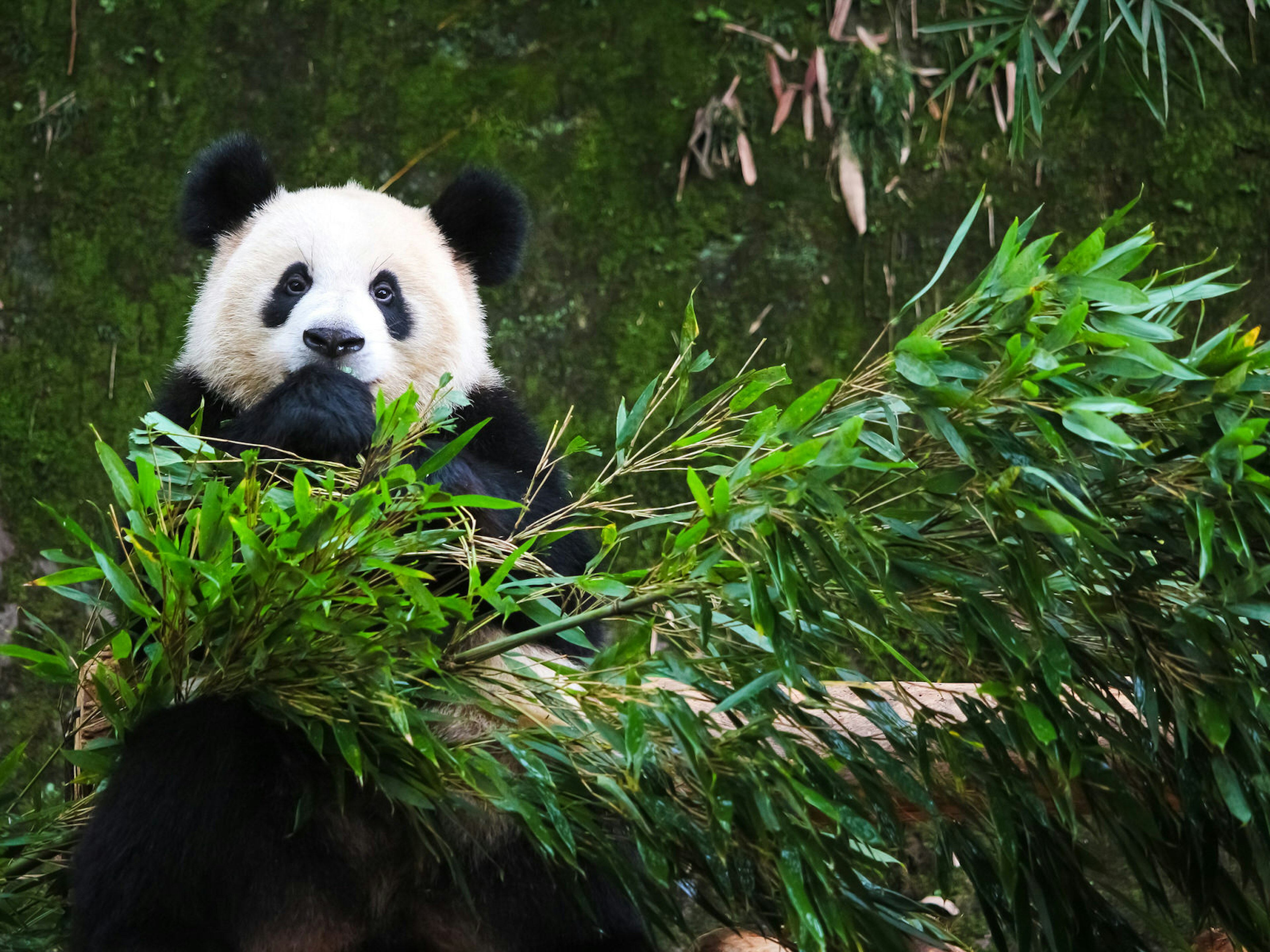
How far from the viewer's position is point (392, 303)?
3.18 meters

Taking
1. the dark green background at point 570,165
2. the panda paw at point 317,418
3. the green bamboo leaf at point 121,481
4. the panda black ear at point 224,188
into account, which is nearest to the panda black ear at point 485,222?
the panda black ear at point 224,188

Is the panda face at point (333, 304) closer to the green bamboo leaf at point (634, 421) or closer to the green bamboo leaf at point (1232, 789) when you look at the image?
the green bamboo leaf at point (634, 421)

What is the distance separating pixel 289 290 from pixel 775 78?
2.33 meters

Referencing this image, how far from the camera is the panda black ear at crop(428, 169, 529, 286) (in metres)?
3.42

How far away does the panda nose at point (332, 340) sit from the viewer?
288cm

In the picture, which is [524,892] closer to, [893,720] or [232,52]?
[893,720]

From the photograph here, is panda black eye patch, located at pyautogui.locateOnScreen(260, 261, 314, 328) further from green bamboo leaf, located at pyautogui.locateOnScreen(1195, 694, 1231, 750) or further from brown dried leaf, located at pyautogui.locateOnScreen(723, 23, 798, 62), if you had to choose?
brown dried leaf, located at pyautogui.locateOnScreen(723, 23, 798, 62)

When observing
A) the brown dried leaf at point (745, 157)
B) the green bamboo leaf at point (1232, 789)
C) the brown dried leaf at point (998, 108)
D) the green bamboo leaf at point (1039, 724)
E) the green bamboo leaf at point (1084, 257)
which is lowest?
the green bamboo leaf at point (1232, 789)

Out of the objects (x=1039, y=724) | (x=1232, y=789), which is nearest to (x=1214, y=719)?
(x=1232, y=789)

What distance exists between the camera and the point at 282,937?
2.41m

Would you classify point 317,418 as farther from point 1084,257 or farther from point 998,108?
point 998,108

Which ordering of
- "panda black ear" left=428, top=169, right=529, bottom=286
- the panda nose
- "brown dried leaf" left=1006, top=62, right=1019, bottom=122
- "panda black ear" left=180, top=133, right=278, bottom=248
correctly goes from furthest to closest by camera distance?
"brown dried leaf" left=1006, top=62, right=1019, bottom=122 → "panda black ear" left=428, top=169, right=529, bottom=286 → "panda black ear" left=180, top=133, right=278, bottom=248 → the panda nose

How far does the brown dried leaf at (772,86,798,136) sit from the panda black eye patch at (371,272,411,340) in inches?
79.9

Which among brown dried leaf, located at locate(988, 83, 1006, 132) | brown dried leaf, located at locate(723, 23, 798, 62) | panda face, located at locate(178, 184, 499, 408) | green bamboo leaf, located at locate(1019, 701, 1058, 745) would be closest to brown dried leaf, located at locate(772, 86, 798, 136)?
brown dried leaf, located at locate(723, 23, 798, 62)
